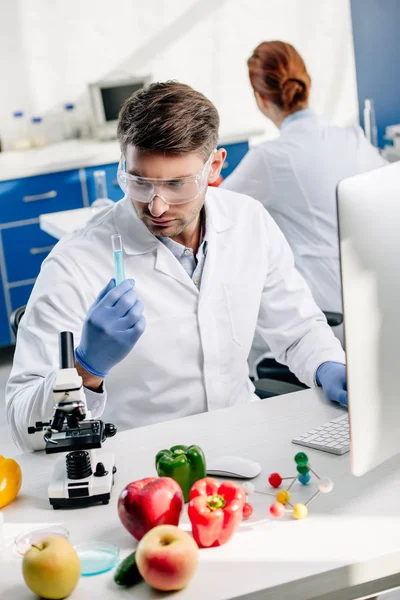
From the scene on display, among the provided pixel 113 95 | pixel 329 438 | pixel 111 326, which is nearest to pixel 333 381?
pixel 329 438

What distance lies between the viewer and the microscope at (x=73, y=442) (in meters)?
1.38

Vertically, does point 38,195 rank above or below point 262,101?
below

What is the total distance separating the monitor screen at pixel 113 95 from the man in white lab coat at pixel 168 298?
2.97 metres

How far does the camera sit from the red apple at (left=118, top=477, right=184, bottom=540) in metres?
1.29

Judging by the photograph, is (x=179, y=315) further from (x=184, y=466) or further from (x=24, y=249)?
(x=24, y=249)

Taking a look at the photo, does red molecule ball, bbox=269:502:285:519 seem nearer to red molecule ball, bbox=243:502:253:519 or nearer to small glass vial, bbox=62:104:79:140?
red molecule ball, bbox=243:502:253:519

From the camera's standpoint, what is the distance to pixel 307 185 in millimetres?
2920

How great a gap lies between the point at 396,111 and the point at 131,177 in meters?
2.98

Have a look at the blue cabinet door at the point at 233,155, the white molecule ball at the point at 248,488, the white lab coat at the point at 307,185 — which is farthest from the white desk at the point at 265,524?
the blue cabinet door at the point at 233,155

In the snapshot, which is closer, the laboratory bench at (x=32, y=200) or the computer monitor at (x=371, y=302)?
the computer monitor at (x=371, y=302)

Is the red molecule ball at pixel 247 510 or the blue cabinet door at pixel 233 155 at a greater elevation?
the red molecule ball at pixel 247 510

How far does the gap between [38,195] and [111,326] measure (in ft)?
9.69

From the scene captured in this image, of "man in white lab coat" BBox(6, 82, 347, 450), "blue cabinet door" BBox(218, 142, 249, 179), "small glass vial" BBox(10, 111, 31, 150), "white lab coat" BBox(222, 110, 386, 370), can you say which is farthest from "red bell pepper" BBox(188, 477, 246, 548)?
"small glass vial" BBox(10, 111, 31, 150)

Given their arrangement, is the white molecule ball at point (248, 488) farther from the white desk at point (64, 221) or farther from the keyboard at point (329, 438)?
the white desk at point (64, 221)
